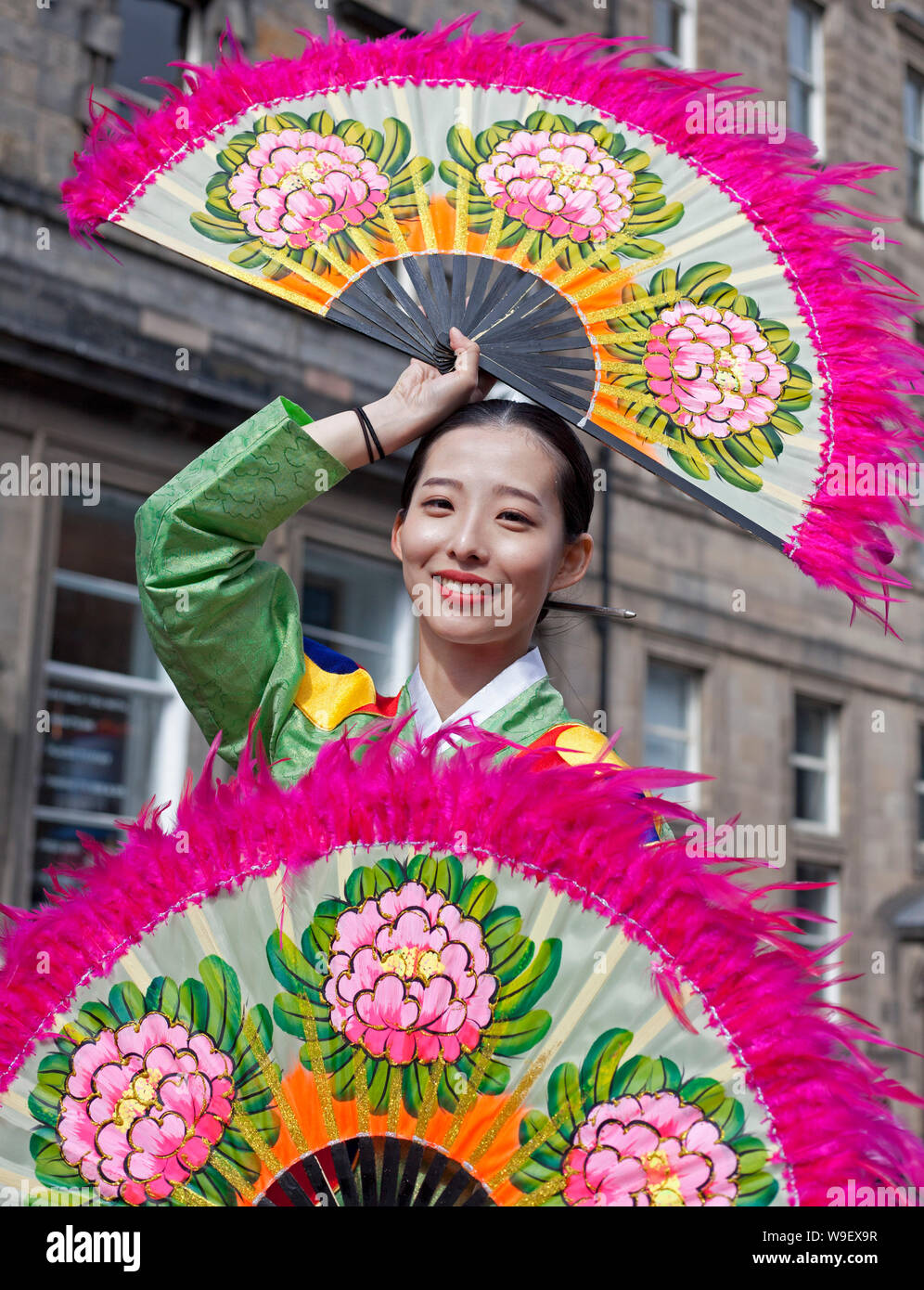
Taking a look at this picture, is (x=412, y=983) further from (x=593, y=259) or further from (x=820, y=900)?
(x=820, y=900)

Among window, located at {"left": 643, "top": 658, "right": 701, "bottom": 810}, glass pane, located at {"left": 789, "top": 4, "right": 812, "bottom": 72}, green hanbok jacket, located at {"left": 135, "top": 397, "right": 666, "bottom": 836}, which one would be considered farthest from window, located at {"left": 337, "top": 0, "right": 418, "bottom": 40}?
green hanbok jacket, located at {"left": 135, "top": 397, "right": 666, "bottom": 836}

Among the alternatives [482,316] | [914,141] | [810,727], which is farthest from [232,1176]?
[914,141]

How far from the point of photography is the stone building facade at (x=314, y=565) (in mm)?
7758

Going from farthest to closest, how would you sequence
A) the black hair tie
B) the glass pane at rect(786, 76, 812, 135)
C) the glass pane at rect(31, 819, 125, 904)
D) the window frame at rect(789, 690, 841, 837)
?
the glass pane at rect(786, 76, 812, 135)
the window frame at rect(789, 690, 841, 837)
the glass pane at rect(31, 819, 125, 904)
the black hair tie

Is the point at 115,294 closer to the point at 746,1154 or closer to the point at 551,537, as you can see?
the point at 551,537

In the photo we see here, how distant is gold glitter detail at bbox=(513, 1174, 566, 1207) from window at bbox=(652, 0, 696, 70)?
42.7 feet

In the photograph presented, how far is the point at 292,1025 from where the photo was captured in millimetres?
1605

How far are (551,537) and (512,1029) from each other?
0.81m

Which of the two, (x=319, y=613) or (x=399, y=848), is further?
(x=319, y=613)

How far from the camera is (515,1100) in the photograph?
1.57 m

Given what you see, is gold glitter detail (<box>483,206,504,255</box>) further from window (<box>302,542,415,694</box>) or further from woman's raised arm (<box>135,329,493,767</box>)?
window (<box>302,542,415,694</box>)

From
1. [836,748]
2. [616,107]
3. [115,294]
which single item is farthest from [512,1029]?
Result: [836,748]

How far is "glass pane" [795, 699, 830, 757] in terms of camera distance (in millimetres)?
13672

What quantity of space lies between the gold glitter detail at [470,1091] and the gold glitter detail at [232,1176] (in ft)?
0.69
